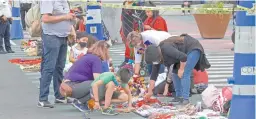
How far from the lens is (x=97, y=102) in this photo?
905 cm

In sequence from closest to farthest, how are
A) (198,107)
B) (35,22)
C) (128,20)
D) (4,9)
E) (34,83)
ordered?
(198,107) → (35,22) → (34,83) → (128,20) → (4,9)

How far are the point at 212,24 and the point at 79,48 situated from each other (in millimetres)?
9439

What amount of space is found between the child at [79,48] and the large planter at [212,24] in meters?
9.03

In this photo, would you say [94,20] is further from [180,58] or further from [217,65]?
[217,65]

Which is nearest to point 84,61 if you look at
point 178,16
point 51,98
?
point 51,98

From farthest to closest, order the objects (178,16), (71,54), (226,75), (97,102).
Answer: (178,16) < (226,75) < (71,54) < (97,102)

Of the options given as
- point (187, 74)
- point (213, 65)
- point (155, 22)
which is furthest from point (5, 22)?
point (187, 74)

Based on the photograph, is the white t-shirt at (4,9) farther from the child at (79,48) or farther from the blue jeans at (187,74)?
the blue jeans at (187,74)

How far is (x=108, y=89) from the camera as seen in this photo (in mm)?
9039

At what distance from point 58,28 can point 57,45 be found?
237 millimetres

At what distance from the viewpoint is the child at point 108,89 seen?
900 centimetres

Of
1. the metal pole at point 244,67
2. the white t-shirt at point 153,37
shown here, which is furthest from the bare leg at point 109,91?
the metal pole at point 244,67

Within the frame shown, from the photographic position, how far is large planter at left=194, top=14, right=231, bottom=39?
20.4 m

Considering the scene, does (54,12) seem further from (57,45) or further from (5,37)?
(5,37)
